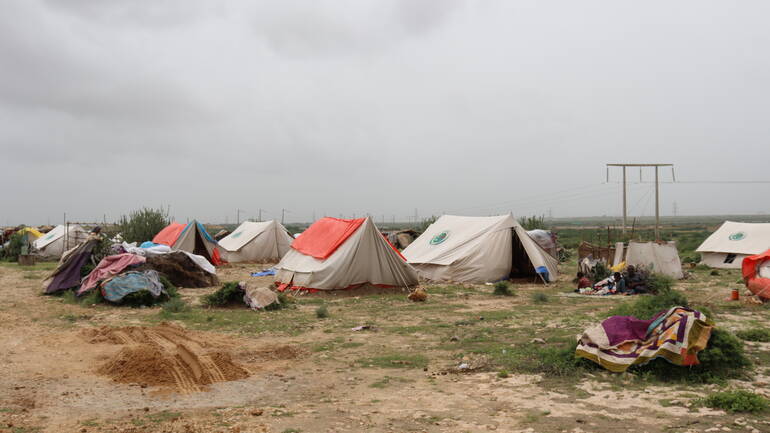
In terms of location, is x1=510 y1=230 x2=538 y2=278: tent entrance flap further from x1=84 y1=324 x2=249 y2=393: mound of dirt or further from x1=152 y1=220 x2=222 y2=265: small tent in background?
x1=152 y1=220 x2=222 y2=265: small tent in background

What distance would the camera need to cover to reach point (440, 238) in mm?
20844

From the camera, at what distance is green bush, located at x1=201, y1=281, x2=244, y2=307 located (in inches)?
519

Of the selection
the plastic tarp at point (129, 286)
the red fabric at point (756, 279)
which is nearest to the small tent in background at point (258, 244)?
the plastic tarp at point (129, 286)

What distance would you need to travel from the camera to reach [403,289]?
16.4 meters

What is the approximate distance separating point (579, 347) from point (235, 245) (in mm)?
23585

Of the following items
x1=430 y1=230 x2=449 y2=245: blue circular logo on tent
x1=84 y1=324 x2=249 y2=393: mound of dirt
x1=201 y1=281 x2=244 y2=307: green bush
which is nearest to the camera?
x1=84 y1=324 x2=249 y2=393: mound of dirt

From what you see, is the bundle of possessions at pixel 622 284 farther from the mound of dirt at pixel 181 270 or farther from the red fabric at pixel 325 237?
the mound of dirt at pixel 181 270

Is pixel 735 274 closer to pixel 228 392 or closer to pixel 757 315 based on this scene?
pixel 757 315

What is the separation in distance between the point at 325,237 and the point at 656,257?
1037 cm

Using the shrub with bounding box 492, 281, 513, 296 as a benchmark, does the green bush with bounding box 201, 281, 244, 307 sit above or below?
above

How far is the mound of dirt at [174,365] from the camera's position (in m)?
7.03

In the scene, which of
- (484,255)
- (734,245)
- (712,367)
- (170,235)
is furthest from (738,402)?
(170,235)

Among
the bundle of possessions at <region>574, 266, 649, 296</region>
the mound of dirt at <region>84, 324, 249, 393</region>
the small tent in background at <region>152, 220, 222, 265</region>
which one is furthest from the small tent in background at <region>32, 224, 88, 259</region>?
the bundle of possessions at <region>574, 266, 649, 296</region>

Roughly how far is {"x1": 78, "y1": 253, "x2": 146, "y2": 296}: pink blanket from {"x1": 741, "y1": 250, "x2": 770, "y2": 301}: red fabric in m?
14.8
